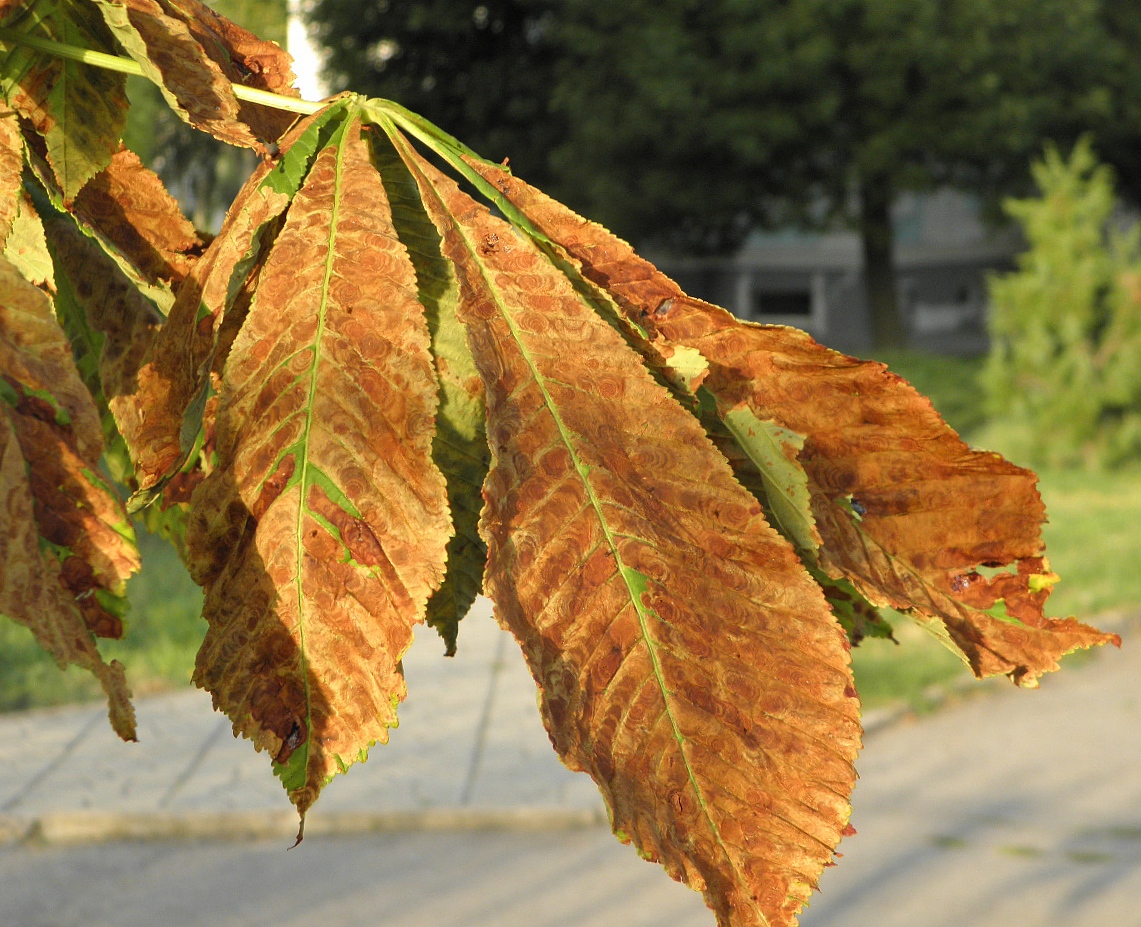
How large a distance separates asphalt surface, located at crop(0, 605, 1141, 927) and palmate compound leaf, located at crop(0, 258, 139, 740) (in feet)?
11.8

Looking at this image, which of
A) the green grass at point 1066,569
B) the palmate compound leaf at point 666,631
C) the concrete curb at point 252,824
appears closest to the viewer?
the palmate compound leaf at point 666,631

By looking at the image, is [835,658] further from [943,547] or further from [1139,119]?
[1139,119]

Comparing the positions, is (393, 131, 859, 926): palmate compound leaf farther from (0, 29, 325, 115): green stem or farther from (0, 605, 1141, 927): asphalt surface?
(0, 605, 1141, 927): asphalt surface

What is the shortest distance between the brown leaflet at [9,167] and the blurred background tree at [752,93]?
40.1ft

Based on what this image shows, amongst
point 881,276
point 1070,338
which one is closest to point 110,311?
point 1070,338

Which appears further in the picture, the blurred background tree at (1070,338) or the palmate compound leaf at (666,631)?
the blurred background tree at (1070,338)

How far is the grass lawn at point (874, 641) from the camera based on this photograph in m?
5.55

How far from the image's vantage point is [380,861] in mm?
4258

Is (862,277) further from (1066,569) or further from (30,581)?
(30,581)

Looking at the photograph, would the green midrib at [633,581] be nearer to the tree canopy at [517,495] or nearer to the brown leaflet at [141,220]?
the tree canopy at [517,495]

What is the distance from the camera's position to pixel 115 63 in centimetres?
64

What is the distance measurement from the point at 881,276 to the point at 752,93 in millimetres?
3159

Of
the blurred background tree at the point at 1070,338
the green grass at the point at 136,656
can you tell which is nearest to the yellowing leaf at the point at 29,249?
the green grass at the point at 136,656

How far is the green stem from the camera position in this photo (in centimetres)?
61
